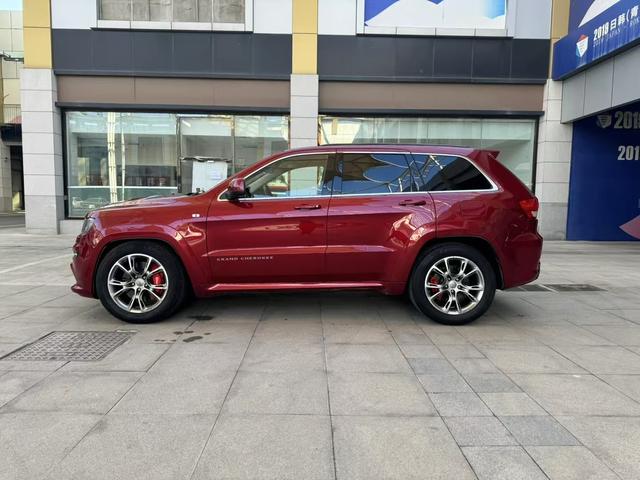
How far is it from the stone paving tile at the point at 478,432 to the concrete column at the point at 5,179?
114 ft

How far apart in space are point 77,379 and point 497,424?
A: 302 centimetres

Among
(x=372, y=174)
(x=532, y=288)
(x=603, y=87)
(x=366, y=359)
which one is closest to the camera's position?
(x=366, y=359)

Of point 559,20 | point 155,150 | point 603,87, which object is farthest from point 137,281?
point 559,20

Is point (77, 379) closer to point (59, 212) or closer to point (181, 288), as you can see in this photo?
point (181, 288)

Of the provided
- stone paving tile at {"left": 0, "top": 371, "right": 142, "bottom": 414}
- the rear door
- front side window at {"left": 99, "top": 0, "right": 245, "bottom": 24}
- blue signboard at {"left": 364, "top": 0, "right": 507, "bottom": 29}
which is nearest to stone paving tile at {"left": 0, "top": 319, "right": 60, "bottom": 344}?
stone paving tile at {"left": 0, "top": 371, "right": 142, "bottom": 414}

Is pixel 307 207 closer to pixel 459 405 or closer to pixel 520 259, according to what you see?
pixel 520 259

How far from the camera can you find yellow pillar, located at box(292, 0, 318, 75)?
13016mm

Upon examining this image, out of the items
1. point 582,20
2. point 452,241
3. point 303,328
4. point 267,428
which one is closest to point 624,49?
point 582,20

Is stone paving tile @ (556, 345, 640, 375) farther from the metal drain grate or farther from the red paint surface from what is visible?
the metal drain grate

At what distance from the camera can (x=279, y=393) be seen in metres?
3.50

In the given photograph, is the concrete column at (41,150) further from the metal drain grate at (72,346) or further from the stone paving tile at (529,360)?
the stone paving tile at (529,360)

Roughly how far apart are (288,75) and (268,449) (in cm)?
1189

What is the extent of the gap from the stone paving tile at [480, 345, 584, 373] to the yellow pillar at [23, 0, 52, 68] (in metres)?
→ 13.9

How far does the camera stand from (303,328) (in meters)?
5.08
